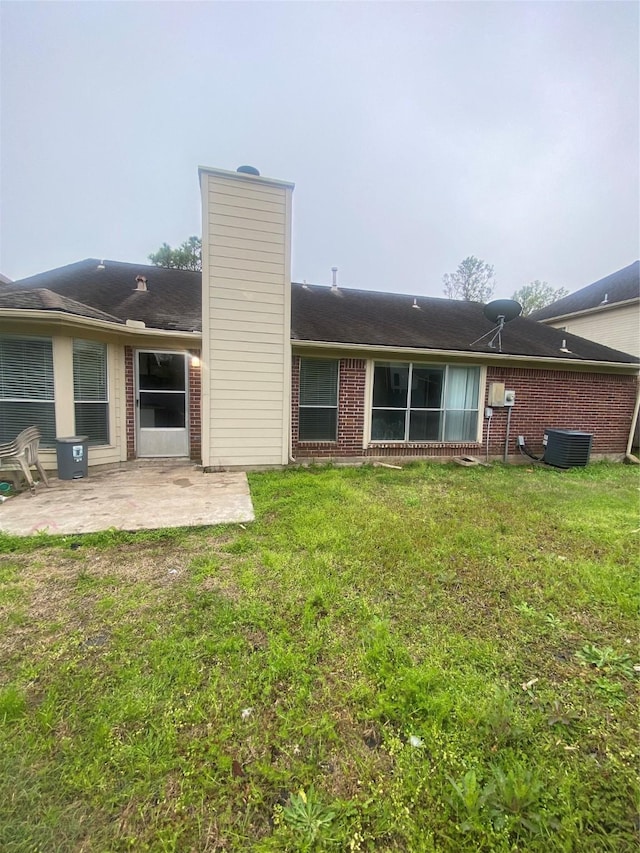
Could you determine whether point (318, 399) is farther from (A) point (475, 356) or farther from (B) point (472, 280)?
(B) point (472, 280)

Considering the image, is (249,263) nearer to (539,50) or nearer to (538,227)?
(539,50)

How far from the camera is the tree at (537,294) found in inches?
1175

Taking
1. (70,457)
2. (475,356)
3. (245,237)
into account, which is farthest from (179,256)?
(475,356)

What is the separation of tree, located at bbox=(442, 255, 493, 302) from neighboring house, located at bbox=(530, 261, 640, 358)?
14412mm

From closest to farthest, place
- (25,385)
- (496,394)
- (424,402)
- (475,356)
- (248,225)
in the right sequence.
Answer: (25,385)
(248,225)
(475,356)
(424,402)
(496,394)

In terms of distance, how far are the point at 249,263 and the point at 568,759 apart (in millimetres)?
7016

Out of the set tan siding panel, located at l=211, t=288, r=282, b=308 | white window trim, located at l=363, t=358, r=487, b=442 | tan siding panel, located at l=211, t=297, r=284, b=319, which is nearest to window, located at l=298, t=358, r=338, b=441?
white window trim, located at l=363, t=358, r=487, b=442

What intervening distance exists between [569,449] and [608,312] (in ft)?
27.8

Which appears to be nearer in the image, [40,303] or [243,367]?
[40,303]

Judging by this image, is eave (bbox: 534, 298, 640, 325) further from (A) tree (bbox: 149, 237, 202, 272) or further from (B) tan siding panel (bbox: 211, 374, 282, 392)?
(A) tree (bbox: 149, 237, 202, 272)

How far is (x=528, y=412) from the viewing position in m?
8.38

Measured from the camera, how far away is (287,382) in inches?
261

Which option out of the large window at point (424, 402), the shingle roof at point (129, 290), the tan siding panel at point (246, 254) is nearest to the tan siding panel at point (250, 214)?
the tan siding panel at point (246, 254)

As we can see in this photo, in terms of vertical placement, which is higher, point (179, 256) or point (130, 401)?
point (179, 256)
